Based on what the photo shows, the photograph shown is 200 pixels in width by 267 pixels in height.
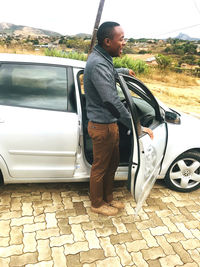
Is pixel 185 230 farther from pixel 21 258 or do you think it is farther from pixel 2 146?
pixel 2 146

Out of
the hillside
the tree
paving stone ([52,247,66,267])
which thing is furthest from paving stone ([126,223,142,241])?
the hillside

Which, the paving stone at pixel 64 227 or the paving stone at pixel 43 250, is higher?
the paving stone at pixel 64 227

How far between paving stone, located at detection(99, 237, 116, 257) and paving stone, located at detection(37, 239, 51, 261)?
506 millimetres

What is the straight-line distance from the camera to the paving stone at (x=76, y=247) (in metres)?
2.15

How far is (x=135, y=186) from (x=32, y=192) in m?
1.34

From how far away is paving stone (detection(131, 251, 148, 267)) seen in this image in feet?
6.94

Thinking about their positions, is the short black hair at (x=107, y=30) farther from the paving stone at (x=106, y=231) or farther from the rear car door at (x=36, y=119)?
the paving stone at (x=106, y=231)

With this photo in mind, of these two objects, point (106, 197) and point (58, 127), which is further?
point (106, 197)

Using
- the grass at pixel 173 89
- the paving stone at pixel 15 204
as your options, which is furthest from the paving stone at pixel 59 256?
the grass at pixel 173 89

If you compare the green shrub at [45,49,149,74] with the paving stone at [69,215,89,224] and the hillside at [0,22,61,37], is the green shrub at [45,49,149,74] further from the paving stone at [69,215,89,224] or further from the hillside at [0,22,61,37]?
the hillside at [0,22,61,37]

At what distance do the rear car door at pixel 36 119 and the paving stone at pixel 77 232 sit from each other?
634 millimetres

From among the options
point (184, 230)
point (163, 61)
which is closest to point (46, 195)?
point (184, 230)

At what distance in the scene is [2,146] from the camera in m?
2.34

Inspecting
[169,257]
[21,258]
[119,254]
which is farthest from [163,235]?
[21,258]
